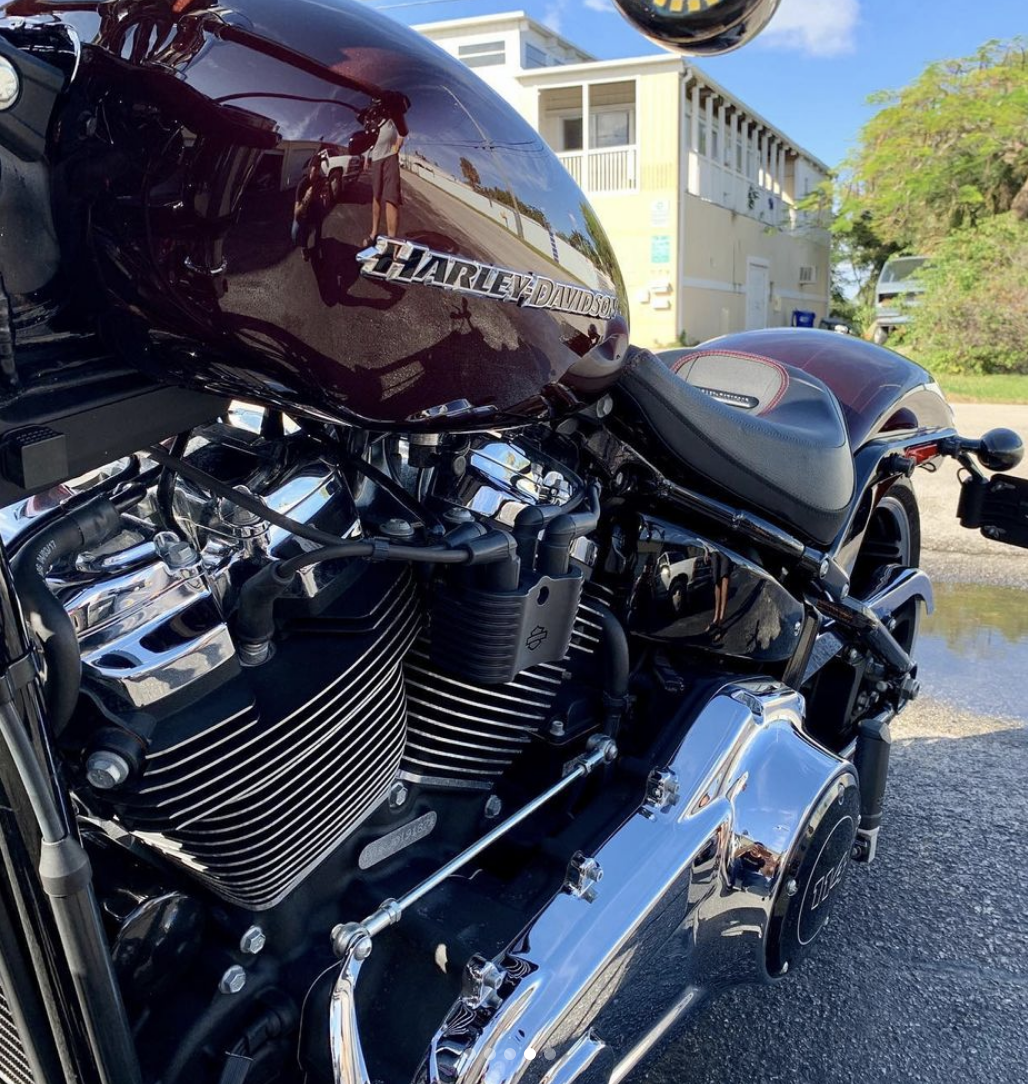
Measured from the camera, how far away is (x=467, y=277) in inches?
38.1

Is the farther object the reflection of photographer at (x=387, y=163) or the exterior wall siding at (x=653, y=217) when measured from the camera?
the exterior wall siding at (x=653, y=217)

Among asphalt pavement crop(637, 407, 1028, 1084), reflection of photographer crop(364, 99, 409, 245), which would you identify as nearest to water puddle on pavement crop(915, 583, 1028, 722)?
asphalt pavement crop(637, 407, 1028, 1084)

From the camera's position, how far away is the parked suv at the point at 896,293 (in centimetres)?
1556

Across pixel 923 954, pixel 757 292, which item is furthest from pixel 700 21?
pixel 757 292

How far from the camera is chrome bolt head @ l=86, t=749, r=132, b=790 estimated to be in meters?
0.93

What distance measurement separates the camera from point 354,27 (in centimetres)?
91

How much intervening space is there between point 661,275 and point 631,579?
19.3 m

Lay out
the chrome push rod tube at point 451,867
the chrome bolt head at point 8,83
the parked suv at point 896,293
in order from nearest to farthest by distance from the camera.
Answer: the chrome bolt head at point 8,83, the chrome push rod tube at point 451,867, the parked suv at point 896,293

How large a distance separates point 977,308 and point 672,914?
1473 centimetres

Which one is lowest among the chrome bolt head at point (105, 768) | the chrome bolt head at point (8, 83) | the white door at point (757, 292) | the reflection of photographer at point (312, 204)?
the white door at point (757, 292)

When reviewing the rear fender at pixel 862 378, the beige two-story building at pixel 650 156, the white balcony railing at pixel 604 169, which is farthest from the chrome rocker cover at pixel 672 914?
the white balcony railing at pixel 604 169

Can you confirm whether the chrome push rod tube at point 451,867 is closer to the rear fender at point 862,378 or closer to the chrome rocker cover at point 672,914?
the chrome rocker cover at point 672,914

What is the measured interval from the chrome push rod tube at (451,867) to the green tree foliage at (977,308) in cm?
1392

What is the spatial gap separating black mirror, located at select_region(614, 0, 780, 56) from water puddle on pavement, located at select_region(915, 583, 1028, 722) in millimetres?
2522
